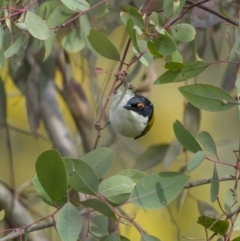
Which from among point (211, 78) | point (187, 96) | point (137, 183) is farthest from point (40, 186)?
point (211, 78)

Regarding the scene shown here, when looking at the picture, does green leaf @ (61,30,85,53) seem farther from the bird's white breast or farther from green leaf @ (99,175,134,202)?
green leaf @ (99,175,134,202)

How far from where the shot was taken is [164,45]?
937 millimetres

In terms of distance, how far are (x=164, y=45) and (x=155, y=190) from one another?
0.21 m

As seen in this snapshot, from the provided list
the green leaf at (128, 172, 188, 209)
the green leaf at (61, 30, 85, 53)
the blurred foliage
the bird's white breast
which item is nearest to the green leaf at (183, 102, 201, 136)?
the blurred foliage

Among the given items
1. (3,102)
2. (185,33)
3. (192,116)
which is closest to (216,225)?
(185,33)

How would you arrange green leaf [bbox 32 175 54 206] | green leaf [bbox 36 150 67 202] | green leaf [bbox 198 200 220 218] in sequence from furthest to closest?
green leaf [bbox 198 200 220 218] → green leaf [bbox 32 175 54 206] → green leaf [bbox 36 150 67 202]

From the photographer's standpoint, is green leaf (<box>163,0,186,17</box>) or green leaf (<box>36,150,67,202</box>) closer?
green leaf (<box>36,150,67,202</box>)

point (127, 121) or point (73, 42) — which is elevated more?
point (73, 42)

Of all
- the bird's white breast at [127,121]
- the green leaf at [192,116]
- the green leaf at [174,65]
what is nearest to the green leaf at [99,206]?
the green leaf at [174,65]

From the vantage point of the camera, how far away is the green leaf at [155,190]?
36.8 inches

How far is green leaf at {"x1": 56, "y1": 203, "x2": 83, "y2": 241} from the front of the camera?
2.82 ft

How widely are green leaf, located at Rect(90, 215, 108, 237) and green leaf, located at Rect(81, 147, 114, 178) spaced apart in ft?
0.42

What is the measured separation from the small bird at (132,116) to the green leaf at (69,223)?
2.43ft

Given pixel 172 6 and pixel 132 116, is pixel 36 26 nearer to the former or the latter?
pixel 172 6
